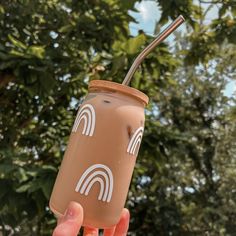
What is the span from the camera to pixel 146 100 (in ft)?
2.42

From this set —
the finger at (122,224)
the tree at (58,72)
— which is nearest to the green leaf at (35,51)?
the tree at (58,72)

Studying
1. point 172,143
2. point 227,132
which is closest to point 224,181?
point 227,132

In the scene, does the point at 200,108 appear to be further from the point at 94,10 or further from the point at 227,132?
the point at 94,10

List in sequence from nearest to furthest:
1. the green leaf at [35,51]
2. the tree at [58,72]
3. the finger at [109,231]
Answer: the finger at [109,231], the tree at [58,72], the green leaf at [35,51]

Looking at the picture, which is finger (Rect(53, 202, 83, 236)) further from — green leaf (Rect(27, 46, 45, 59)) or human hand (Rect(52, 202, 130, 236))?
green leaf (Rect(27, 46, 45, 59))

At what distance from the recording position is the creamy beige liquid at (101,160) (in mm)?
679

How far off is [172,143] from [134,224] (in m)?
3.54

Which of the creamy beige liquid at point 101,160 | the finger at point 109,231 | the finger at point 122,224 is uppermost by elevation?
the creamy beige liquid at point 101,160

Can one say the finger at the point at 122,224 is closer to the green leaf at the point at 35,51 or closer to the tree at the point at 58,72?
the tree at the point at 58,72

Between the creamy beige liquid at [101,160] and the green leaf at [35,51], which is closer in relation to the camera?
the creamy beige liquid at [101,160]

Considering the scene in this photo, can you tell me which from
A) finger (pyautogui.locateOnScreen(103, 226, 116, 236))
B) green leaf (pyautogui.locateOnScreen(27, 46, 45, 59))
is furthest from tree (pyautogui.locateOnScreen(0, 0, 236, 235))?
finger (pyautogui.locateOnScreen(103, 226, 116, 236))

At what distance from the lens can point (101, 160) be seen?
677 millimetres

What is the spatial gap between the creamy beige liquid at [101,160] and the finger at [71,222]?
0.07ft

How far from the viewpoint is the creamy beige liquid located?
0.68 metres
